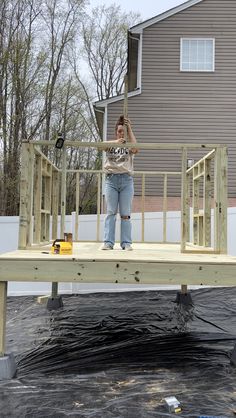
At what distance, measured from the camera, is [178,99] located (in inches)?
451

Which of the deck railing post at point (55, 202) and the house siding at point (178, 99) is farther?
the house siding at point (178, 99)

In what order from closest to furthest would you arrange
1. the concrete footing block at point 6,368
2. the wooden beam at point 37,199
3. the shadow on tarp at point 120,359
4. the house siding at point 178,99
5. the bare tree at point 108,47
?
1. the shadow on tarp at point 120,359
2. the concrete footing block at point 6,368
3. the wooden beam at point 37,199
4. the house siding at point 178,99
5. the bare tree at point 108,47

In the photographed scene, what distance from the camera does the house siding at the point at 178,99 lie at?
37.3ft

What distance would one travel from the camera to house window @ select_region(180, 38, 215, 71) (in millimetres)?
11453

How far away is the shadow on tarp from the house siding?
20.1 ft

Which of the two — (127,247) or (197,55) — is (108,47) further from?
(127,247)

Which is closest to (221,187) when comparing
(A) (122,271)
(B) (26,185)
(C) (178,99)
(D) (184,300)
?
(A) (122,271)

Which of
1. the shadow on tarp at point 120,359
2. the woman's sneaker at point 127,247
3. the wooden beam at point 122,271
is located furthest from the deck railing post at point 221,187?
the shadow on tarp at point 120,359

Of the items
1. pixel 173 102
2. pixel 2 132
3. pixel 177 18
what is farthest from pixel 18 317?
pixel 2 132

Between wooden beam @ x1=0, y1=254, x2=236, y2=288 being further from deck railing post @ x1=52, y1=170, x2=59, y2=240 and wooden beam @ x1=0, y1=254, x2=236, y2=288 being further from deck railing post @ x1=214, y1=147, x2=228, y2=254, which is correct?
deck railing post @ x1=52, y1=170, x2=59, y2=240

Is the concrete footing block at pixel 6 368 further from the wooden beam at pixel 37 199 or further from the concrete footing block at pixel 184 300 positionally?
the concrete footing block at pixel 184 300

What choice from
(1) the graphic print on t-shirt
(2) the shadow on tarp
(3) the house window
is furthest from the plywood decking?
(3) the house window

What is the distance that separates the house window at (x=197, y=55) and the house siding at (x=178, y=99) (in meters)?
0.12

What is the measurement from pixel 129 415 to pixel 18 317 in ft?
9.97
